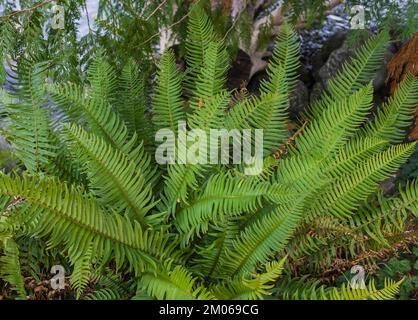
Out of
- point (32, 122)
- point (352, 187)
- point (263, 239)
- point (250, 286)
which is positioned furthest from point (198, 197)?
point (32, 122)

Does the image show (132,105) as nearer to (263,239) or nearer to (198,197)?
(198,197)

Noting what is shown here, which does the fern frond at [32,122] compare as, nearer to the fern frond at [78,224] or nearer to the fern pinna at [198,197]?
the fern pinna at [198,197]

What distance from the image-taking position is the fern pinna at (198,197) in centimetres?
162

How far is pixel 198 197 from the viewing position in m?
1.81

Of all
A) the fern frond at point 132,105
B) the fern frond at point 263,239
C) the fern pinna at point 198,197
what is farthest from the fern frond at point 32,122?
the fern frond at point 263,239

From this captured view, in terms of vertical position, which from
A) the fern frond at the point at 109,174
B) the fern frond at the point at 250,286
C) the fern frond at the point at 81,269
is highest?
the fern frond at the point at 109,174

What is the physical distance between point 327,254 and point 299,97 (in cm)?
183

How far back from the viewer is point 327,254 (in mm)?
1972

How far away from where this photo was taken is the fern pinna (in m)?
1.62

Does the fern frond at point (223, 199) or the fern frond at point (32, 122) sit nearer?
the fern frond at point (223, 199)

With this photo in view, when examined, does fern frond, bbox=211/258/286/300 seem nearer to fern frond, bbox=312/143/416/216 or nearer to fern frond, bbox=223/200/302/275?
fern frond, bbox=223/200/302/275

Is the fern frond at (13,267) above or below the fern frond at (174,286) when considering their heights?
above

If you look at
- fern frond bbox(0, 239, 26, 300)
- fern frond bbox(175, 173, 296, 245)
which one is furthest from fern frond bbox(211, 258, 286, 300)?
fern frond bbox(0, 239, 26, 300)
